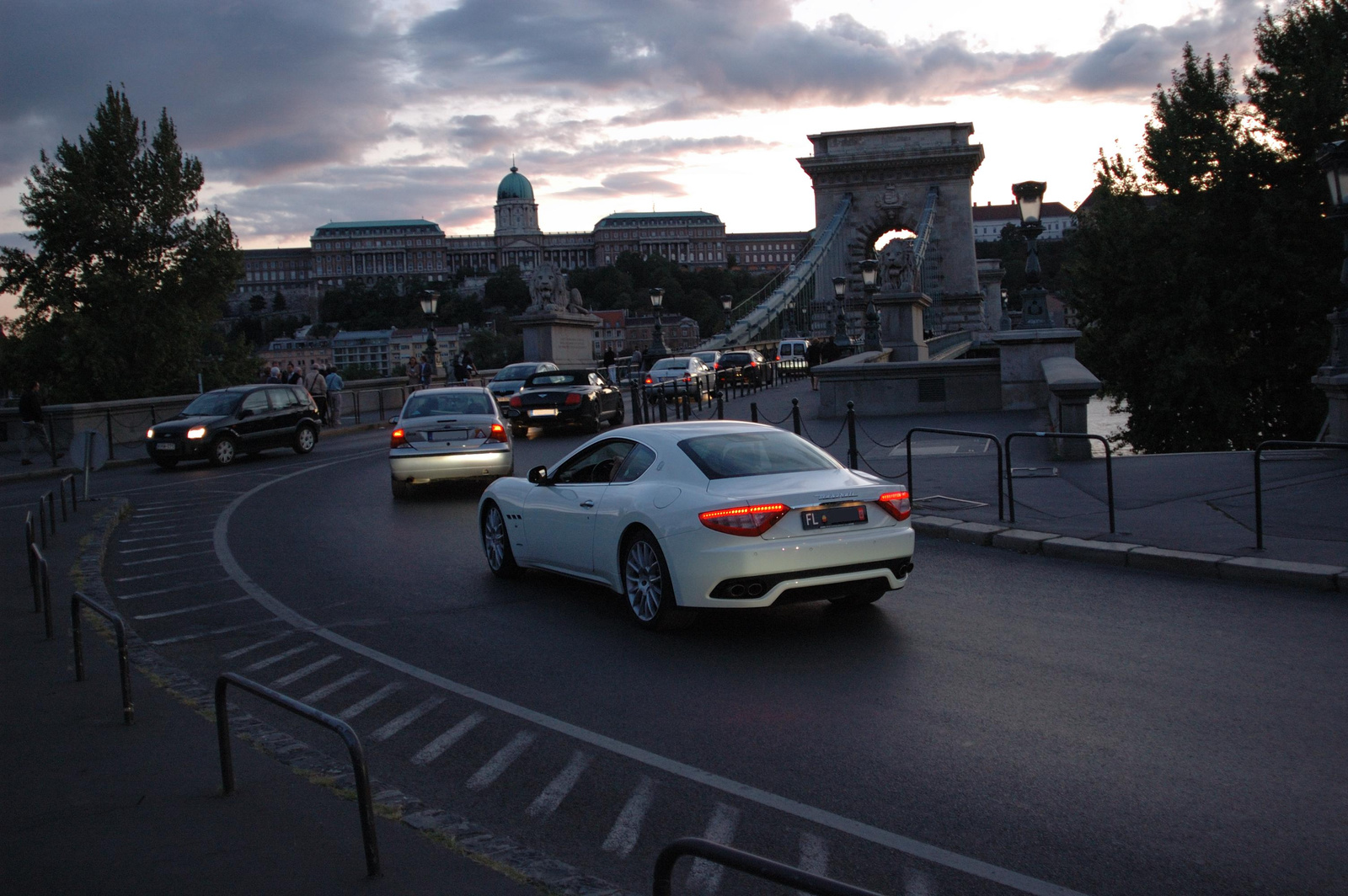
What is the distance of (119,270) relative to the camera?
4403cm

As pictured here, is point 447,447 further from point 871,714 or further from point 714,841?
point 714,841

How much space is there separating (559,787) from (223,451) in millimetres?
19408

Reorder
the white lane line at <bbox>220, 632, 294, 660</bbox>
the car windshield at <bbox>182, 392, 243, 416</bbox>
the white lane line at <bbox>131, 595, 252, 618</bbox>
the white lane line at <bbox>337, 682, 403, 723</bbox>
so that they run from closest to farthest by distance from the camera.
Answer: the white lane line at <bbox>337, 682, 403, 723</bbox>, the white lane line at <bbox>220, 632, 294, 660</bbox>, the white lane line at <bbox>131, 595, 252, 618</bbox>, the car windshield at <bbox>182, 392, 243, 416</bbox>

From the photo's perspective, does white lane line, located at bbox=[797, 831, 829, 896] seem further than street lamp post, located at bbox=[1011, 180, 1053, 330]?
No

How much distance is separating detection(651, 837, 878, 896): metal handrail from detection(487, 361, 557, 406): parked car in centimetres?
2881

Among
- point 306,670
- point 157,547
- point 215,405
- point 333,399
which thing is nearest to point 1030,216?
point 157,547

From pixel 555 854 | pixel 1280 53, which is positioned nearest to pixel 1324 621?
pixel 555 854

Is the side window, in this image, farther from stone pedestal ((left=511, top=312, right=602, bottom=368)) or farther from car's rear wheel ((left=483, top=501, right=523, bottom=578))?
stone pedestal ((left=511, top=312, right=602, bottom=368))

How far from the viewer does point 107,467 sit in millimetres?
23625

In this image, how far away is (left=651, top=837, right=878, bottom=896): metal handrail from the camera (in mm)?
2393

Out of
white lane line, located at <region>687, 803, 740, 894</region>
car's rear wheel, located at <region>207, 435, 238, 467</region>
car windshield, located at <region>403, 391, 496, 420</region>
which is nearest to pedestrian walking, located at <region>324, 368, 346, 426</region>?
car's rear wheel, located at <region>207, 435, 238, 467</region>

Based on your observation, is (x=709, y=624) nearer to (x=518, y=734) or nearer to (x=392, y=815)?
(x=518, y=734)

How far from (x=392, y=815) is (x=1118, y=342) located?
1230 inches

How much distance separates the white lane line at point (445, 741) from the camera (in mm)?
5480
